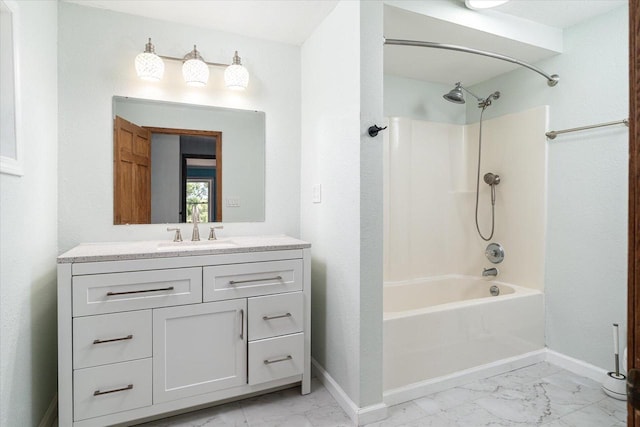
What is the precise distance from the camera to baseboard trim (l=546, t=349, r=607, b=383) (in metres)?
2.10

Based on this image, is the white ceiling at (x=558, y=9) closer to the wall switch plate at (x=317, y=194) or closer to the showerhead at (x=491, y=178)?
the showerhead at (x=491, y=178)

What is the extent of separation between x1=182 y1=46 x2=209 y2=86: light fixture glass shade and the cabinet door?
4.37 feet

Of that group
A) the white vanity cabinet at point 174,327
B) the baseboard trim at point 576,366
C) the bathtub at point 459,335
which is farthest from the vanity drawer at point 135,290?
the baseboard trim at point 576,366

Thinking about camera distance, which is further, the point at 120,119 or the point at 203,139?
the point at 203,139

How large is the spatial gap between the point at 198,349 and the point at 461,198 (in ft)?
8.22

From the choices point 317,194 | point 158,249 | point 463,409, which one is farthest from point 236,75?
point 463,409

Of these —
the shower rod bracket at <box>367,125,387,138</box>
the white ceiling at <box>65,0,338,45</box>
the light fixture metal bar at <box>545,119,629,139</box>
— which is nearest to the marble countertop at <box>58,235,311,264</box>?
the shower rod bracket at <box>367,125,387,138</box>

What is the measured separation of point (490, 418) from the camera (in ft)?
5.72

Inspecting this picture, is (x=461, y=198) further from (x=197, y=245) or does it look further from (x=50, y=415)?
(x=50, y=415)

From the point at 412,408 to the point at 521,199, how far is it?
5.77ft

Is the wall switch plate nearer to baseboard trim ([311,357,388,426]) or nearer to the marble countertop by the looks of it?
the marble countertop

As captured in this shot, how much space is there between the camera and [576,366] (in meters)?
2.21

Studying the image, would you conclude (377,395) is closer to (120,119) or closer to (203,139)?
(203,139)

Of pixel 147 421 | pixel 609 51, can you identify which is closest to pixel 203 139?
pixel 147 421
